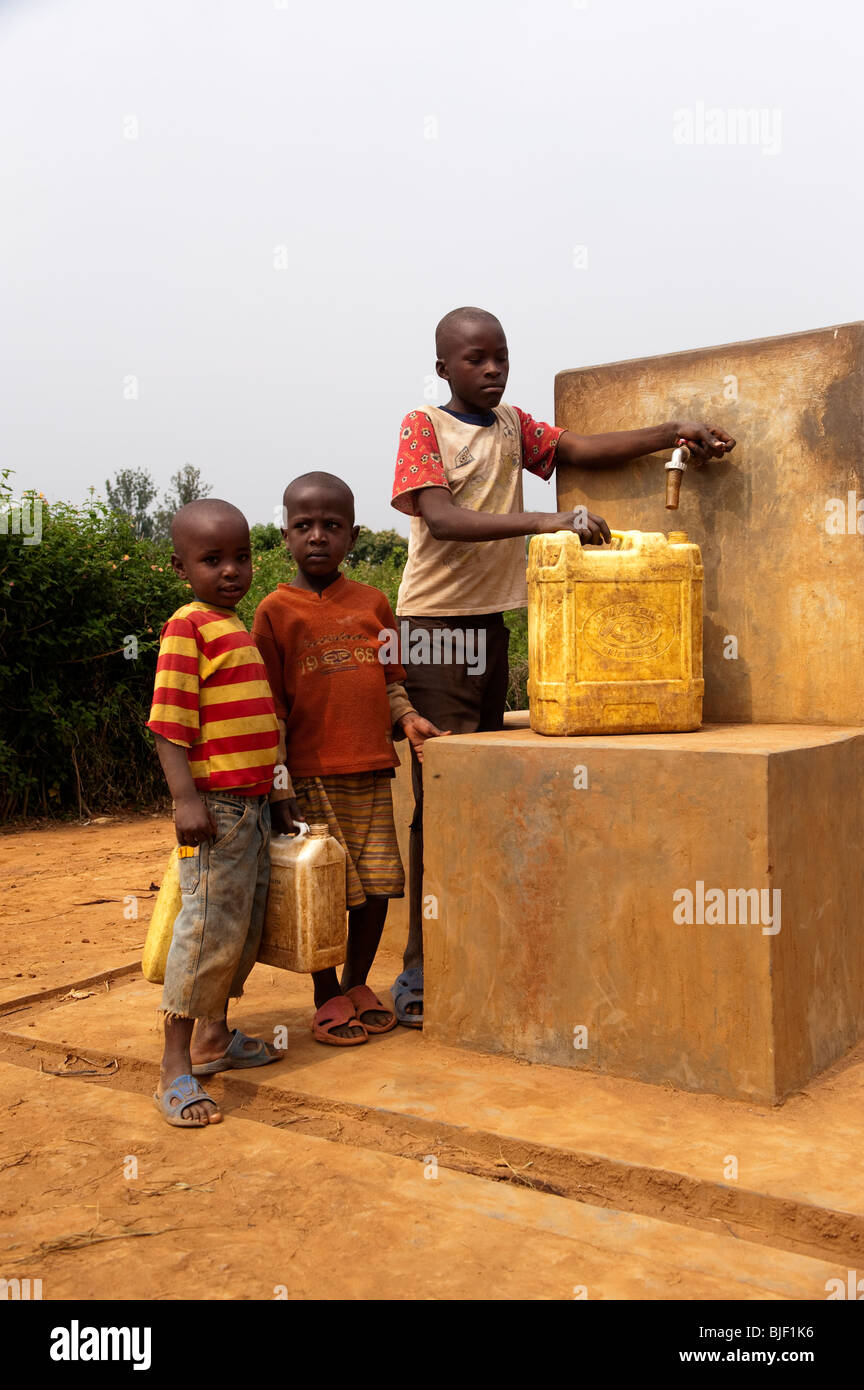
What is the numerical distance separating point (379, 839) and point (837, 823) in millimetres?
1322

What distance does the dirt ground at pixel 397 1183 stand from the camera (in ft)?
7.45

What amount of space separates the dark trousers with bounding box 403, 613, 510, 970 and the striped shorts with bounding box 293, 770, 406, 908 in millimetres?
197

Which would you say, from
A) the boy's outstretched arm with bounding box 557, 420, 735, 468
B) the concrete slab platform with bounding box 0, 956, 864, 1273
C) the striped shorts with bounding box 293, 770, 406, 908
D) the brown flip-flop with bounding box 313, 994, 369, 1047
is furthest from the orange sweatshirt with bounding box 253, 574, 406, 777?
the boy's outstretched arm with bounding box 557, 420, 735, 468

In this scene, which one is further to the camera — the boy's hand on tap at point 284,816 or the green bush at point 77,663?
the green bush at point 77,663

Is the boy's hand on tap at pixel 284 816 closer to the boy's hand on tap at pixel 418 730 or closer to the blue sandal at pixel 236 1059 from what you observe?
the boy's hand on tap at pixel 418 730

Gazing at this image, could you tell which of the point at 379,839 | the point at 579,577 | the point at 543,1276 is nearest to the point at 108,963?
the point at 379,839

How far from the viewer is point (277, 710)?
350 centimetres

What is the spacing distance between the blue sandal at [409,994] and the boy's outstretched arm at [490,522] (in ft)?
4.56

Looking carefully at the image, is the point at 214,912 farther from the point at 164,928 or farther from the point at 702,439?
the point at 702,439

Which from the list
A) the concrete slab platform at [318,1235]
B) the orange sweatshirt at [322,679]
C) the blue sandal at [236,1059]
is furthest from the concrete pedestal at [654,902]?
the concrete slab platform at [318,1235]

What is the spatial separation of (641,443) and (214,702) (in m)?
1.69

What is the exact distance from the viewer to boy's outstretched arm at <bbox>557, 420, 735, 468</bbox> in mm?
3816

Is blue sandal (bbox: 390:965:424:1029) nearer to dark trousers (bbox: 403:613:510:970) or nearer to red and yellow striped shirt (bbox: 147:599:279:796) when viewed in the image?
dark trousers (bbox: 403:613:510:970)

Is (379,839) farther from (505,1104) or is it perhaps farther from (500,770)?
(505,1104)
